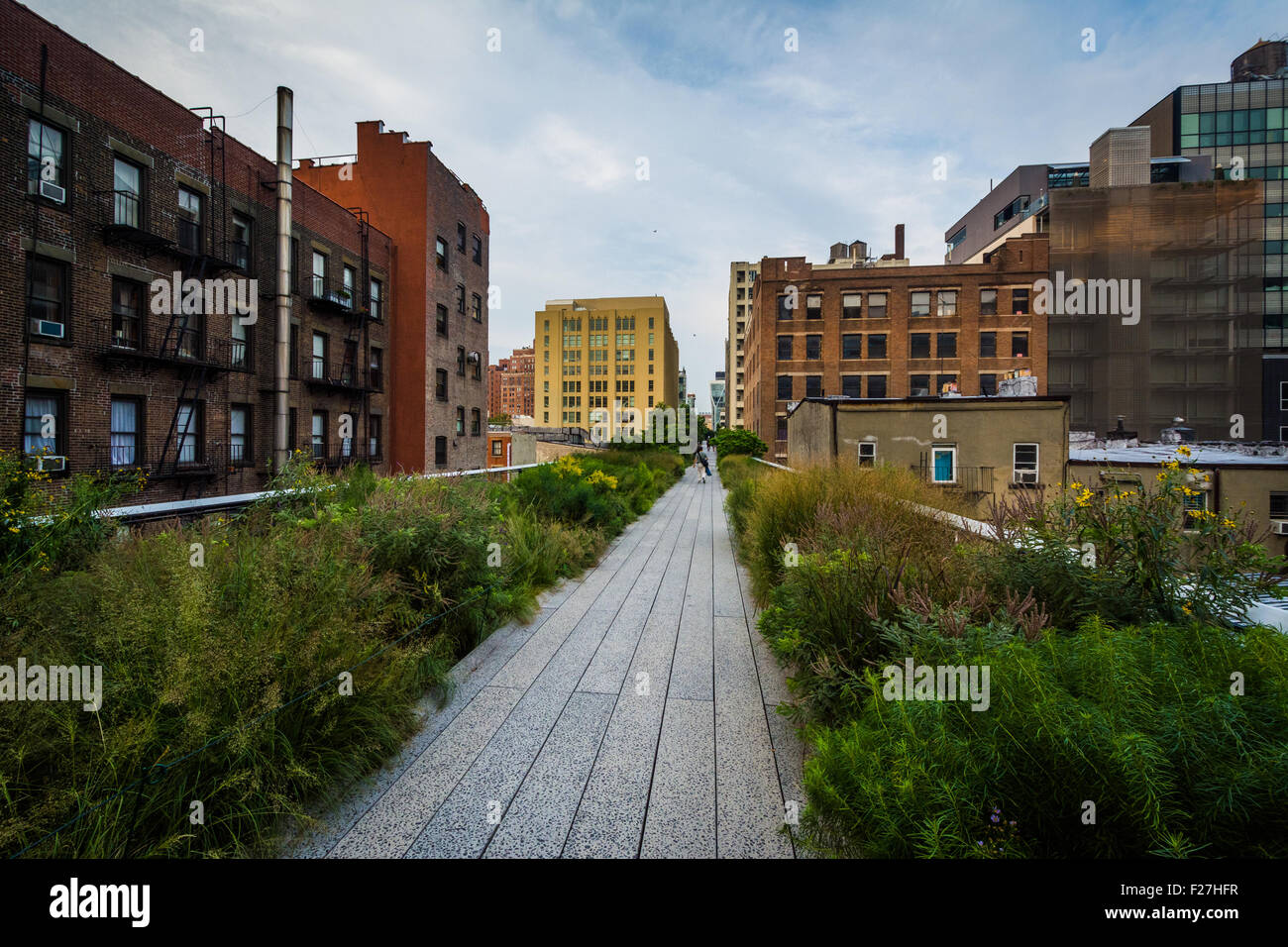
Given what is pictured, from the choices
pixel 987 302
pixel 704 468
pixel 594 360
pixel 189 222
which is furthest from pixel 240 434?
pixel 594 360

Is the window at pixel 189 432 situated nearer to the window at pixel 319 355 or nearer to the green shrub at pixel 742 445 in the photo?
the window at pixel 319 355

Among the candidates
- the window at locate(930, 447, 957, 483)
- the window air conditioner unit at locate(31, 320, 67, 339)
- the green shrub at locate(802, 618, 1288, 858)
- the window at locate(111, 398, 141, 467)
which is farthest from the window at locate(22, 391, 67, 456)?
the window at locate(930, 447, 957, 483)

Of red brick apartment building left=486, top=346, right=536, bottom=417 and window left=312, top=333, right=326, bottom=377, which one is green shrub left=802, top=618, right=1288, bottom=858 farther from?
red brick apartment building left=486, top=346, right=536, bottom=417

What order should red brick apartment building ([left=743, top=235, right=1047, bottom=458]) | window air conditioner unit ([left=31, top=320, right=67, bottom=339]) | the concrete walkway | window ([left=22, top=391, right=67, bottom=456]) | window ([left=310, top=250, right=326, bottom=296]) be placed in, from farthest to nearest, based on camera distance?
1. red brick apartment building ([left=743, top=235, right=1047, bottom=458])
2. window ([left=310, top=250, right=326, bottom=296])
3. window air conditioner unit ([left=31, top=320, right=67, bottom=339])
4. window ([left=22, top=391, right=67, bottom=456])
5. the concrete walkway

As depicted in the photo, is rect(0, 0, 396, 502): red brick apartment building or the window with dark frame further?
the window with dark frame

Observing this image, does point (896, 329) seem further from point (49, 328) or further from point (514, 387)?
point (514, 387)

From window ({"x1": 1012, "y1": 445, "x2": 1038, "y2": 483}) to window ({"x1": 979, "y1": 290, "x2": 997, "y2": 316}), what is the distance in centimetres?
2723

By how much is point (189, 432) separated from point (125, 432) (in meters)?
1.89

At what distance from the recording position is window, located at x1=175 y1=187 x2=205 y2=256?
17.2 m

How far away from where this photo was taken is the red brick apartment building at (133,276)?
13156 millimetres

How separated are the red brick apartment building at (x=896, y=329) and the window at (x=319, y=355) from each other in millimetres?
31389

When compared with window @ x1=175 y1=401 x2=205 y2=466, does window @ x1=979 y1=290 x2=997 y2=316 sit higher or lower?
higher

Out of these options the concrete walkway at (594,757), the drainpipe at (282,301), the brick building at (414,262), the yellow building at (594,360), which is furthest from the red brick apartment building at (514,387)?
the concrete walkway at (594,757)
